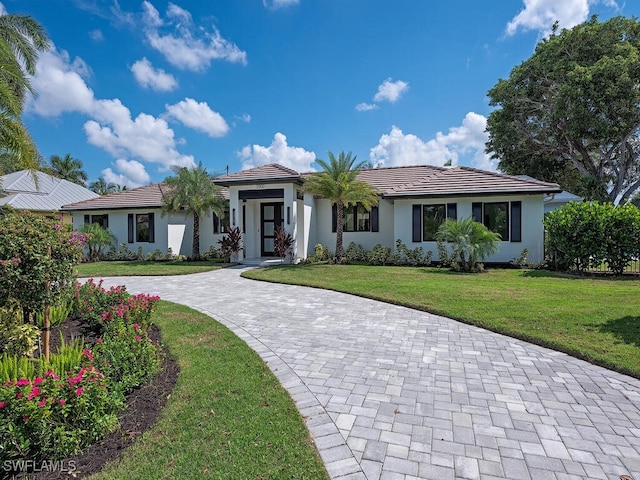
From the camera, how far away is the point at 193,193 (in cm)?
1706

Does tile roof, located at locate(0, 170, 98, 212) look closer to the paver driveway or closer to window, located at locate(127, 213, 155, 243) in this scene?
window, located at locate(127, 213, 155, 243)

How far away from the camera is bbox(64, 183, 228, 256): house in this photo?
64.5ft

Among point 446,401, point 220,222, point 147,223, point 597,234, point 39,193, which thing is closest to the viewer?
point 446,401

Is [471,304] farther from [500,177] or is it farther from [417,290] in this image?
[500,177]

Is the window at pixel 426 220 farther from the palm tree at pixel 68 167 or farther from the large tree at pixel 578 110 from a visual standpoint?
the palm tree at pixel 68 167

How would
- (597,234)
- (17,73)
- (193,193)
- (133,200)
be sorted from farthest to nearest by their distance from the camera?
(133,200) < (193,193) < (597,234) < (17,73)

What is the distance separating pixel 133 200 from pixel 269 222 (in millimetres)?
9170

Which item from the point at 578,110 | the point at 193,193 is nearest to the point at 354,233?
the point at 193,193

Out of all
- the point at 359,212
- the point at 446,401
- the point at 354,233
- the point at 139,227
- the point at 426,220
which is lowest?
the point at 446,401

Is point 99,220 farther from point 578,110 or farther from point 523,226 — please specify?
point 578,110

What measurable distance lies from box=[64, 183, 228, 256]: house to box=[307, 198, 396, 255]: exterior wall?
5.42 metres

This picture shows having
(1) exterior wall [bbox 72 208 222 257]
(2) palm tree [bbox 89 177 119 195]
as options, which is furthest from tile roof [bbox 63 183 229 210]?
(2) palm tree [bbox 89 177 119 195]

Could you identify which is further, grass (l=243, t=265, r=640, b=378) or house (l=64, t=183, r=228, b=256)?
house (l=64, t=183, r=228, b=256)

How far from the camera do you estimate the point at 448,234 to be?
42.7 ft
